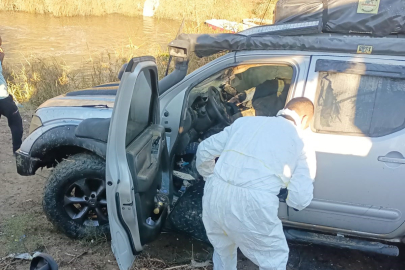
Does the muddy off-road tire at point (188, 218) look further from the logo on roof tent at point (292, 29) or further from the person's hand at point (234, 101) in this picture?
the logo on roof tent at point (292, 29)

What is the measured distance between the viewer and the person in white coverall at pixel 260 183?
2322 mm

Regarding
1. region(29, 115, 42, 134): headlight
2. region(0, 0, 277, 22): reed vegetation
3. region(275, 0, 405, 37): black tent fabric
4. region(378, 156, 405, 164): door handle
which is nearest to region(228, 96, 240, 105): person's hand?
region(275, 0, 405, 37): black tent fabric

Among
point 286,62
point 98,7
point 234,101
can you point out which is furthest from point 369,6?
point 98,7

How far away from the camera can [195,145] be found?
3.63 metres

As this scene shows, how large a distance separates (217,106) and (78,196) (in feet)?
5.16

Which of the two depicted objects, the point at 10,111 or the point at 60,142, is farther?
the point at 10,111

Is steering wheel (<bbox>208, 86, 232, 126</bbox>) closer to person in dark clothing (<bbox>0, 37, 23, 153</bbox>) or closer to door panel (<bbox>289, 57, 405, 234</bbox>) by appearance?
door panel (<bbox>289, 57, 405, 234</bbox>)

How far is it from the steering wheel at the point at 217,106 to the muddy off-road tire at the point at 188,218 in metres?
1.00

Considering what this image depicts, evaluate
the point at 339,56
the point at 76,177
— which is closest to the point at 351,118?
the point at 339,56

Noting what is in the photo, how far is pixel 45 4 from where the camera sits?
1759 cm

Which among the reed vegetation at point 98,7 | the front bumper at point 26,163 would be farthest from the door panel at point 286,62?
the reed vegetation at point 98,7

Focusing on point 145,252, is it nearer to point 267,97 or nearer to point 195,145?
point 195,145

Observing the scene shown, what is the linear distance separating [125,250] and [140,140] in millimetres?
779

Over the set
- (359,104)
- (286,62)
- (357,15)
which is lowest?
(359,104)
